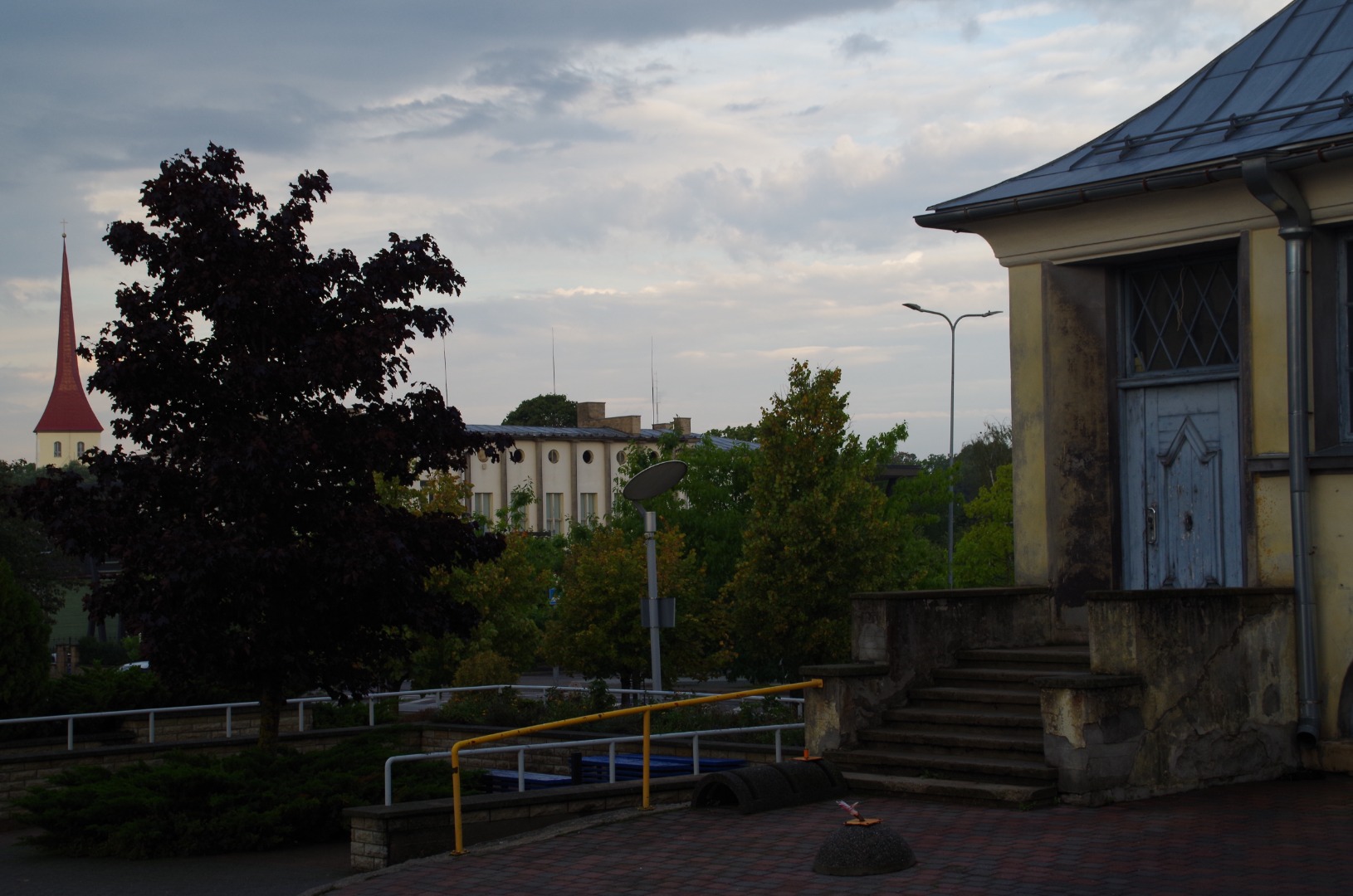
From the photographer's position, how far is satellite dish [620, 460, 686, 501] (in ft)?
53.4

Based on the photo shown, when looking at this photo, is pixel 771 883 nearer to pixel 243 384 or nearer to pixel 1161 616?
pixel 1161 616

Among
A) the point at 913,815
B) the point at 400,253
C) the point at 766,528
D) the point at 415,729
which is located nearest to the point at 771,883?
the point at 913,815

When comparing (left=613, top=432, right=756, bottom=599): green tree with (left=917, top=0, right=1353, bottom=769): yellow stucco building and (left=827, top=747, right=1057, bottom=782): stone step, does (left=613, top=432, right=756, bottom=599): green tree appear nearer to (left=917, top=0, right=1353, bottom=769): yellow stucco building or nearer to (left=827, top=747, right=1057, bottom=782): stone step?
(left=917, top=0, right=1353, bottom=769): yellow stucco building

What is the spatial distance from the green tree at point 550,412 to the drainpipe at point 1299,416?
92.8m

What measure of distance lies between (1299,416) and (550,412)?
93.7 m

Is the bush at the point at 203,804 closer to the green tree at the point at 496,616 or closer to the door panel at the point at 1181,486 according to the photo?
the door panel at the point at 1181,486

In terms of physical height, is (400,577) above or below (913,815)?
above

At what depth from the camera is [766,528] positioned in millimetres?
28094

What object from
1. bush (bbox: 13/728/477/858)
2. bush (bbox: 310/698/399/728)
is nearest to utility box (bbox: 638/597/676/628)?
bush (bbox: 13/728/477/858)

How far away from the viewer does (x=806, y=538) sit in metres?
27.7

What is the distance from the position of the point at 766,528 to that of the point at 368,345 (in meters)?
14.8

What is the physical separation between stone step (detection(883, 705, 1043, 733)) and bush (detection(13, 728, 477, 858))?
4286 mm

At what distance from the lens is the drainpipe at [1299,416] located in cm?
1165

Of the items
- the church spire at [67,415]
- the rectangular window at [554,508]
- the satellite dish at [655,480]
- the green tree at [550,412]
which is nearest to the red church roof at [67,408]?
the church spire at [67,415]
